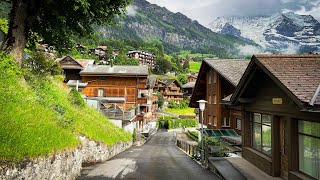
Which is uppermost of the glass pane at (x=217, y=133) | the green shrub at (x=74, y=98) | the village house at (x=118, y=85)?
the village house at (x=118, y=85)

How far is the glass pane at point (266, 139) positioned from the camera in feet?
42.1

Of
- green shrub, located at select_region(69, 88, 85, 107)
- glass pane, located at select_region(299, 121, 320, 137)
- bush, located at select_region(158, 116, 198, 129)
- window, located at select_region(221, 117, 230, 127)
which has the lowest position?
bush, located at select_region(158, 116, 198, 129)

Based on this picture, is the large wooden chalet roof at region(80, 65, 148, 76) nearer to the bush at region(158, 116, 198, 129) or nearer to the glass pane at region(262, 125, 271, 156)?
the bush at region(158, 116, 198, 129)

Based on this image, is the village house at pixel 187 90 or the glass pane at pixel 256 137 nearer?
the glass pane at pixel 256 137

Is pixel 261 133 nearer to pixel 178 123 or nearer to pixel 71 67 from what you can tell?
pixel 71 67

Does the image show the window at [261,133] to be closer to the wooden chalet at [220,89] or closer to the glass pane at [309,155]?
the glass pane at [309,155]

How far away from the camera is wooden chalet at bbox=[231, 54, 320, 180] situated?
29.3 ft

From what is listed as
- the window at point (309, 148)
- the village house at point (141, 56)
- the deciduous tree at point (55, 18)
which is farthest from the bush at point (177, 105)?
the window at point (309, 148)

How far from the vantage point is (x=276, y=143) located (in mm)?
11891

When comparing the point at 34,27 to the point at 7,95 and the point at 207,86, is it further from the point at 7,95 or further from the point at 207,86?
the point at 207,86

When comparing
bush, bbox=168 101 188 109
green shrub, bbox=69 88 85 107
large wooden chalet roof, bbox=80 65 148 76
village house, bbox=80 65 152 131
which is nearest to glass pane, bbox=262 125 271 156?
green shrub, bbox=69 88 85 107

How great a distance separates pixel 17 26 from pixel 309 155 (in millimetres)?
13502

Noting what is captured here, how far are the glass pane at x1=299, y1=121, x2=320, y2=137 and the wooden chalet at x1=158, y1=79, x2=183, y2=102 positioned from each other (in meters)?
97.4

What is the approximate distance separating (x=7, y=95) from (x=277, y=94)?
9.99 m
